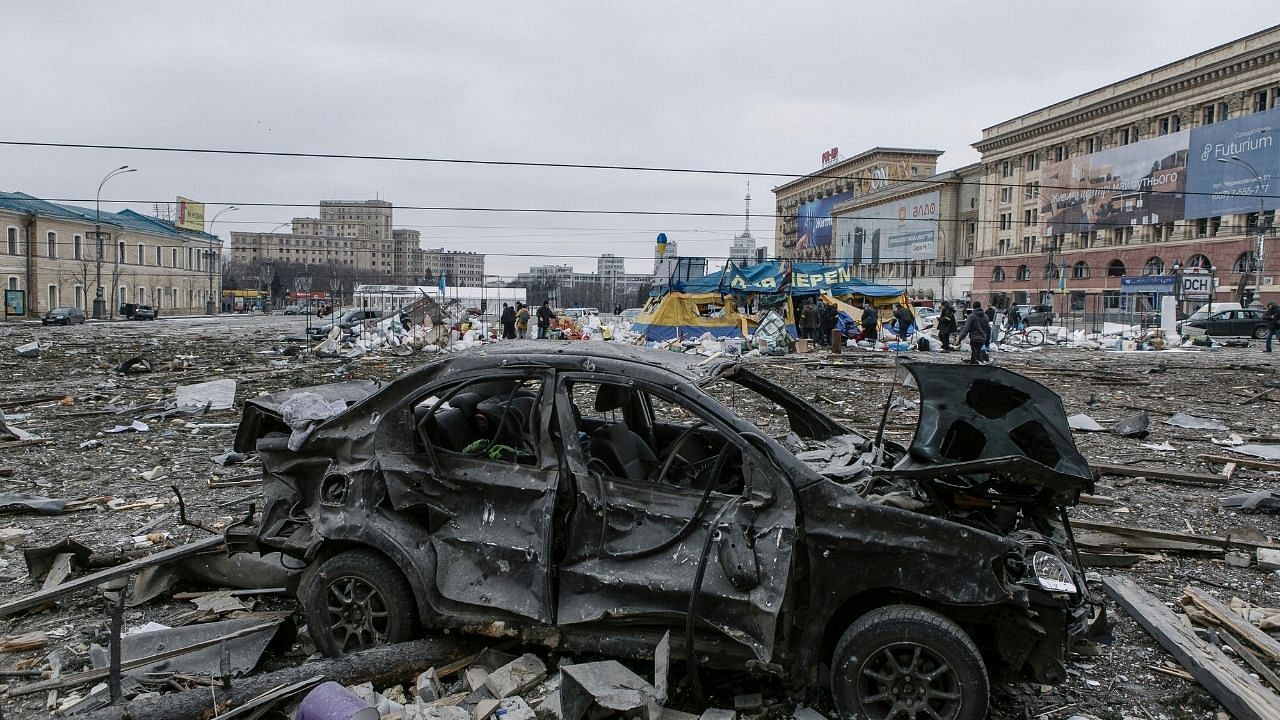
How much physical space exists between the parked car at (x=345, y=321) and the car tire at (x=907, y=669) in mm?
27108

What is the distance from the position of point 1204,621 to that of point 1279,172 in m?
54.1

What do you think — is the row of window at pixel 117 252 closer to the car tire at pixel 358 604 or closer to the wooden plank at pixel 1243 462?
the car tire at pixel 358 604

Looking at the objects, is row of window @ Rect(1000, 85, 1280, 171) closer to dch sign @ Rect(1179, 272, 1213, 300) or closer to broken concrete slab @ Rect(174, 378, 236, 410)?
dch sign @ Rect(1179, 272, 1213, 300)

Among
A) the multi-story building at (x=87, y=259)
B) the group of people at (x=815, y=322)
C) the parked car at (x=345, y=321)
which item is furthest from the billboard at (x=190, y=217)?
the group of people at (x=815, y=322)

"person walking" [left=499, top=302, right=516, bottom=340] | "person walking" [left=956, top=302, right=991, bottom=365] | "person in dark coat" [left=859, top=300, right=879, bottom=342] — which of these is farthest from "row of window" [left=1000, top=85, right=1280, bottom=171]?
"person walking" [left=499, top=302, right=516, bottom=340]

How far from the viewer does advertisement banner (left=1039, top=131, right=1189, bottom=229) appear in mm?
53531

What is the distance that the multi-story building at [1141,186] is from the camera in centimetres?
4756

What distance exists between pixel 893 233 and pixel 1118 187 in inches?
1218

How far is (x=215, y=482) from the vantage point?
7766 mm

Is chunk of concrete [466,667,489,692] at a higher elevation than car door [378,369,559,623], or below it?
below

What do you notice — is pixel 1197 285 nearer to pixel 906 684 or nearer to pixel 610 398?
pixel 610 398

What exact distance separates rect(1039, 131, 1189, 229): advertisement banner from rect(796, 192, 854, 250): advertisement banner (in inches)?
1361

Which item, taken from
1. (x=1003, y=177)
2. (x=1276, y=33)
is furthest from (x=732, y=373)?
(x=1003, y=177)

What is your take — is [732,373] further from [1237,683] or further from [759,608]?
[1237,683]
